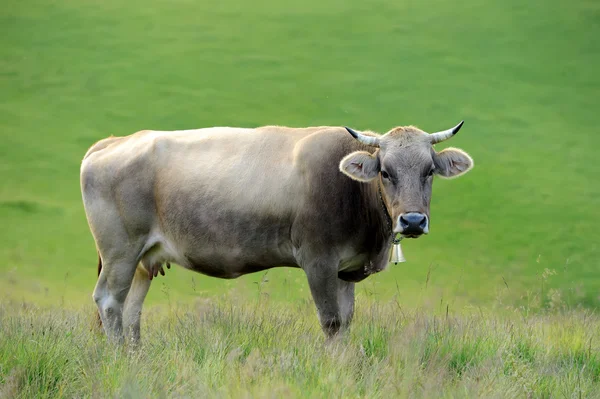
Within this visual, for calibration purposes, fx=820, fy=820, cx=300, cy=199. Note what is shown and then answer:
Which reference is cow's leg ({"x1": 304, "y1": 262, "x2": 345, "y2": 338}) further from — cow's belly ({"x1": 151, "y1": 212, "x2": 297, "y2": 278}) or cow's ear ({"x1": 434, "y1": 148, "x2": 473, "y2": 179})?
cow's ear ({"x1": 434, "y1": 148, "x2": 473, "y2": 179})

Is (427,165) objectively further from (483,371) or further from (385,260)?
(483,371)

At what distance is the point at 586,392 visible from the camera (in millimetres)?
5684

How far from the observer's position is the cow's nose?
653 cm

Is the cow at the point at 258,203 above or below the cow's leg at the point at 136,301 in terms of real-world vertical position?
above

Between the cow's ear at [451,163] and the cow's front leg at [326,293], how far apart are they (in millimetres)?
1250

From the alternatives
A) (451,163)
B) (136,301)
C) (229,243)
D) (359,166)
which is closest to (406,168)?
(359,166)

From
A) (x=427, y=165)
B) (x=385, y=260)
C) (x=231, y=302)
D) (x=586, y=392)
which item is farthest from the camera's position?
(x=231, y=302)

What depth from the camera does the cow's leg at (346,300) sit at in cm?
761

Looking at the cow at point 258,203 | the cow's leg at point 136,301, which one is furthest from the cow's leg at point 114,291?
the cow's leg at point 136,301

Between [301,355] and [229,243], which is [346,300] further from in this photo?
[301,355]

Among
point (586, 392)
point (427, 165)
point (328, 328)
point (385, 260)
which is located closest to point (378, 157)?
point (427, 165)

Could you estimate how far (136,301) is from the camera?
853 centimetres

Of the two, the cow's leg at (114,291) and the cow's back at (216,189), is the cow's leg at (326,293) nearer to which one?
the cow's back at (216,189)

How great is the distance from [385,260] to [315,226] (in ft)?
2.52
